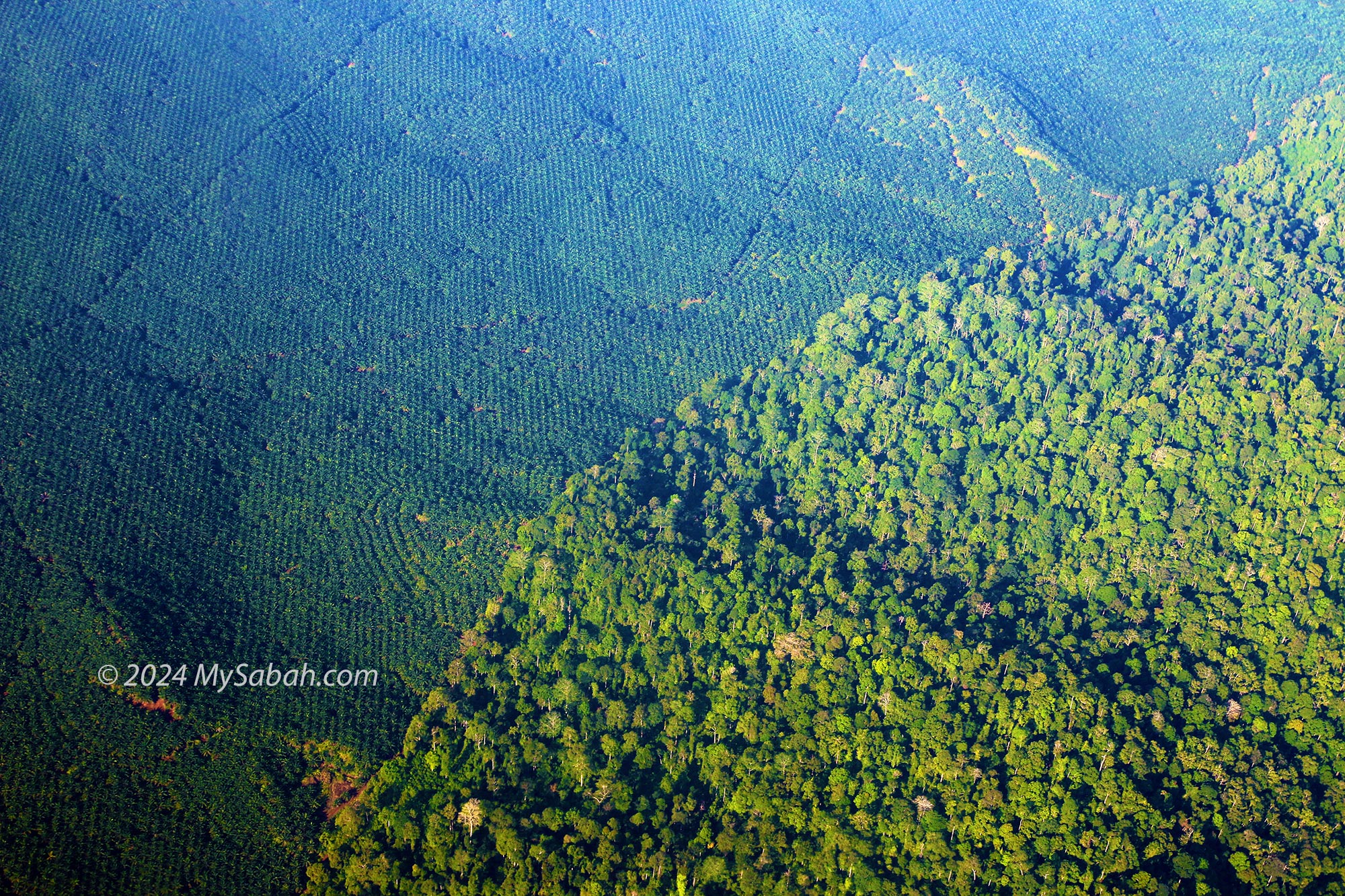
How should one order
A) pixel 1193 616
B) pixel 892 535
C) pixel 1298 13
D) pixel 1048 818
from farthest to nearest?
1. pixel 1298 13
2. pixel 892 535
3. pixel 1193 616
4. pixel 1048 818

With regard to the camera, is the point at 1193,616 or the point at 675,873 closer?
the point at 675,873

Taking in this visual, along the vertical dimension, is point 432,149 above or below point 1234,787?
above

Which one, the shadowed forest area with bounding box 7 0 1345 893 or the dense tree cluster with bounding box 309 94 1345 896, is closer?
the dense tree cluster with bounding box 309 94 1345 896

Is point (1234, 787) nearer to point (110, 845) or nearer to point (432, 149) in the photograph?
point (110, 845)

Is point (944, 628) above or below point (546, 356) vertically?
below

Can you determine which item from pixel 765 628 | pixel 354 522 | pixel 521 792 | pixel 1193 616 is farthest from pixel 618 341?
pixel 1193 616

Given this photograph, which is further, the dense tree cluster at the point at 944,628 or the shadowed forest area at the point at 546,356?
the shadowed forest area at the point at 546,356

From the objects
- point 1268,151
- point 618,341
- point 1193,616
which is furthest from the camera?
point 1268,151

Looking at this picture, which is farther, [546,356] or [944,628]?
[546,356]
